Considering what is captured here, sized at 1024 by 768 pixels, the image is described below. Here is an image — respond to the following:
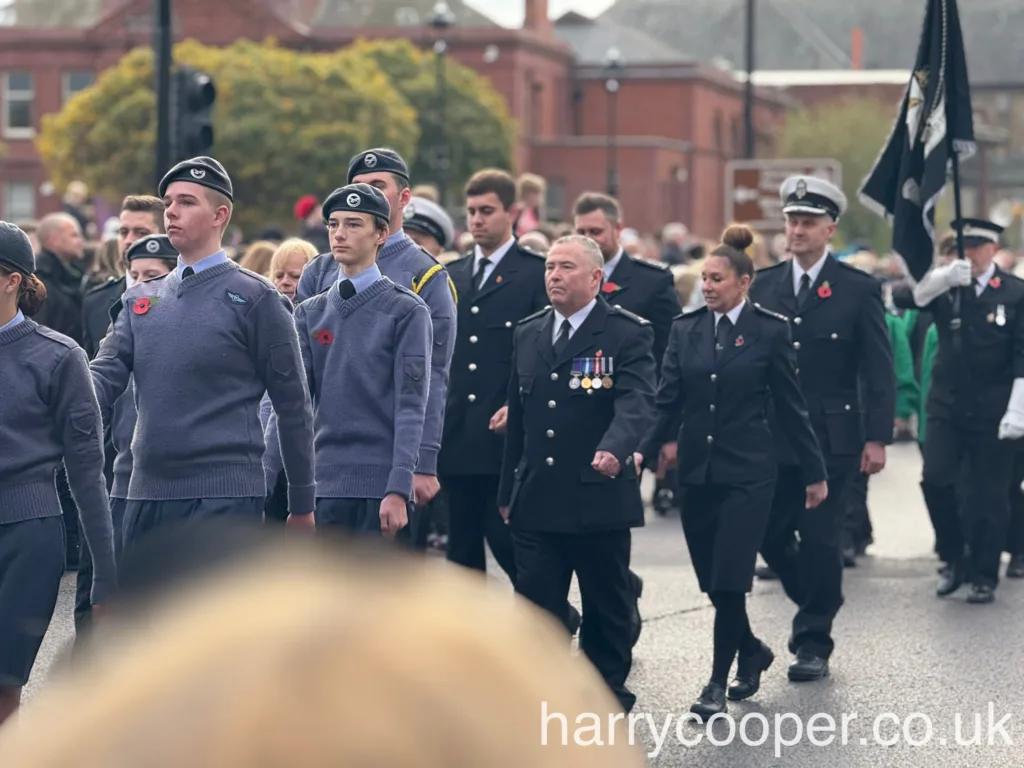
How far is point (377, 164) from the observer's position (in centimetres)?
771

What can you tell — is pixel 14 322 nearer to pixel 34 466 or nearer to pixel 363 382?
pixel 34 466

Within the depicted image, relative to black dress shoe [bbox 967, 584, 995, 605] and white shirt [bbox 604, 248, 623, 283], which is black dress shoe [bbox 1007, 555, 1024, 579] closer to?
black dress shoe [bbox 967, 584, 995, 605]

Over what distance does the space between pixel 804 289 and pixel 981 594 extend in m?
2.46

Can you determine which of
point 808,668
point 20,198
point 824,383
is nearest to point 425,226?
point 824,383

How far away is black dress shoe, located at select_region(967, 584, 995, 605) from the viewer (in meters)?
10.5

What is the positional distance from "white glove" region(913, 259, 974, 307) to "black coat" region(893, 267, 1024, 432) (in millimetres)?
146

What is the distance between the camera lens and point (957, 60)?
1108cm

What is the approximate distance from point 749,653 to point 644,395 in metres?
1.27

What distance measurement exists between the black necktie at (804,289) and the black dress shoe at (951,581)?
2511 mm

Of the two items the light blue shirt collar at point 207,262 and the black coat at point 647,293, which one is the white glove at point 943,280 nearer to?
A: the black coat at point 647,293

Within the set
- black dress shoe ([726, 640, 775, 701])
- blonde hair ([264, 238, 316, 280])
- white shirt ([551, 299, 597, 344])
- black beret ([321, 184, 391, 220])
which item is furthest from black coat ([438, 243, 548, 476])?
black beret ([321, 184, 391, 220])

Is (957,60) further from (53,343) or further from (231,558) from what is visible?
(231,558)

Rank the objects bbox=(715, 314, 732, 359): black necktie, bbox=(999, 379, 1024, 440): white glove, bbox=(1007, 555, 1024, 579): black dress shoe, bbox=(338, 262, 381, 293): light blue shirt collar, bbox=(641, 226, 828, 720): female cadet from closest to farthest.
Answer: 1. bbox=(338, 262, 381, 293): light blue shirt collar
2. bbox=(641, 226, 828, 720): female cadet
3. bbox=(715, 314, 732, 359): black necktie
4. bbox=(999, 379, 1024, 440): white glove
5. bbox=(1007, 555, 1024, 579): black dress shoe

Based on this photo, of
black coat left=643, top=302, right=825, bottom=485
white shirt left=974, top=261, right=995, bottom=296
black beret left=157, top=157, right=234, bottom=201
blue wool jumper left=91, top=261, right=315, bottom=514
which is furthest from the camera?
white shirt left=974, top=261, right=995, bottom=296
